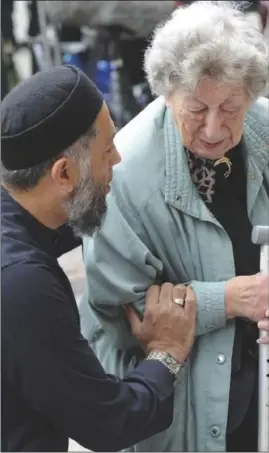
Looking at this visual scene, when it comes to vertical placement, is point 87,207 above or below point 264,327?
above

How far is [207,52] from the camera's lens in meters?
1.55

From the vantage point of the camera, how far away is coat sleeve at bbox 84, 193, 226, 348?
1.64m

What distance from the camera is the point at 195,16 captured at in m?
1.60

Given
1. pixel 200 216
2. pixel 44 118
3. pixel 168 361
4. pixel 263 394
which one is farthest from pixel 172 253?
pixel 44 118

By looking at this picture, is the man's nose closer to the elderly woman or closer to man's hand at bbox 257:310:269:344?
the elderly woman

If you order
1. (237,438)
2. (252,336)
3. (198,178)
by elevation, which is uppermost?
(198,178)

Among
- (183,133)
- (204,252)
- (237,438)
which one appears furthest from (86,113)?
(237,438)

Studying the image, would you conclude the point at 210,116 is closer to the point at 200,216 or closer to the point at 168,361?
the point at 200,216

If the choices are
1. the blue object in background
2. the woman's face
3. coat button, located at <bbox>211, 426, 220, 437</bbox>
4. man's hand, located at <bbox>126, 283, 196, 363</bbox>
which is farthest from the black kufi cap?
the blue object in background

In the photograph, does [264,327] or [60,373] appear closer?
[60,373]

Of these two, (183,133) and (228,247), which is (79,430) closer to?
(228,247)

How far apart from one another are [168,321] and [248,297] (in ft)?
0.56

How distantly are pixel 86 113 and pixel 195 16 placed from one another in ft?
1.21

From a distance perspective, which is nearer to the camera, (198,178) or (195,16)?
(195,16)
